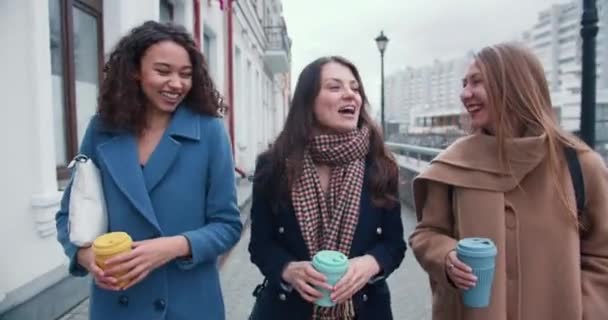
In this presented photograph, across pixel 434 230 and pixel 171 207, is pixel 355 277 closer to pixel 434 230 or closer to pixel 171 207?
pixel 434 230

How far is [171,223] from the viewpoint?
5.37ft

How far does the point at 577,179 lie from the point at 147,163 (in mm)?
1454

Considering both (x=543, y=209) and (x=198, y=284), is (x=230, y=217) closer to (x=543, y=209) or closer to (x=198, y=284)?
(x=198, y=284)

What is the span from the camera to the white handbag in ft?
4.90

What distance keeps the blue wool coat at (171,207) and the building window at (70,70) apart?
2.73 m

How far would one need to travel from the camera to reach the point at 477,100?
172 centimetres

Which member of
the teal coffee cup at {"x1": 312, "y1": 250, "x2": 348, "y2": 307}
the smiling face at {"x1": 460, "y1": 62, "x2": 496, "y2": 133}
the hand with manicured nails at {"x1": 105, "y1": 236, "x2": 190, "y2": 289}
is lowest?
the teal coffee cup at {"x1": 312, "y1": 250, "x2": 348, "y2": 307}

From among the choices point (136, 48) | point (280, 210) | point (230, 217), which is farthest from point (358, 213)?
point (136, 48)

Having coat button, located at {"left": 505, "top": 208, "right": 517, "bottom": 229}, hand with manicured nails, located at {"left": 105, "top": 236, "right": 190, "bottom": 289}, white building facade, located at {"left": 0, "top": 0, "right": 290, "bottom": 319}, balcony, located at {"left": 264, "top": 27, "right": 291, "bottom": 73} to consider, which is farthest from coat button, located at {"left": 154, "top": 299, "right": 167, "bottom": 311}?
balcony, located at {"left": 264, "top": 27, "right": 291, "bottom": 73}

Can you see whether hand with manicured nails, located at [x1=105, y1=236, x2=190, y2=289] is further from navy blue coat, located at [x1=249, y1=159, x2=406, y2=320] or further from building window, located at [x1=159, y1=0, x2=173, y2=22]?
building window, located at [x1=159, y1=0, x2=173, y2=22]

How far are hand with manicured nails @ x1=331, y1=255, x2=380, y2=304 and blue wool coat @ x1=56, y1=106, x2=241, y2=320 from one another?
422 millimetres

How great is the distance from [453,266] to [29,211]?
10.3 ft

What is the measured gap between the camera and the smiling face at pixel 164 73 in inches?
65.4

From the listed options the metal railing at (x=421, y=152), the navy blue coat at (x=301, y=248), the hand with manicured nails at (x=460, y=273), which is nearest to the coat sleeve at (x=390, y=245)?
the navy blue coat at (x=301, y=248)
